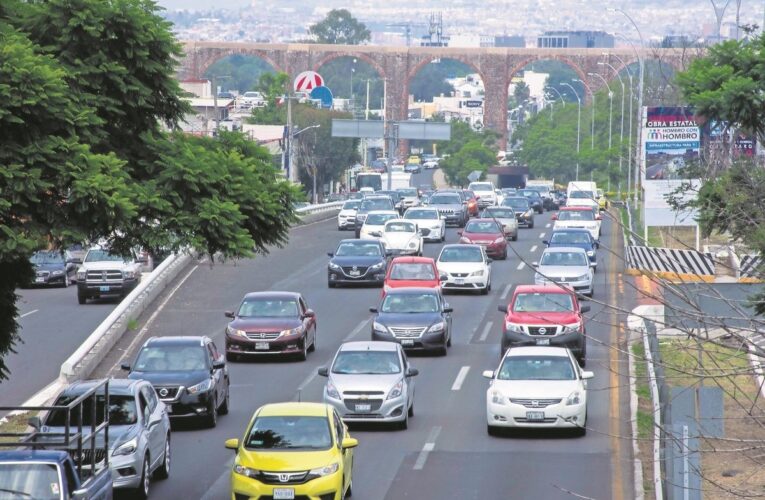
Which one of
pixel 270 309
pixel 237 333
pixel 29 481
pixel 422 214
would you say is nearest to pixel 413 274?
pixel 270 309

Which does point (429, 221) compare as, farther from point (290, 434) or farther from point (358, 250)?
point (290, 434)

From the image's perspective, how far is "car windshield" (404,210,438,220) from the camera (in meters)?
60.4

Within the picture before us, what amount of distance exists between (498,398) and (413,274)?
16.4 m

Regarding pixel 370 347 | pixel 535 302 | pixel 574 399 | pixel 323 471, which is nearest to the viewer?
pixel 323 471

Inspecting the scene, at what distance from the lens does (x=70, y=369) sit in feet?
102

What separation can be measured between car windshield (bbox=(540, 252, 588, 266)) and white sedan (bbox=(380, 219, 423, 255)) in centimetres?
978

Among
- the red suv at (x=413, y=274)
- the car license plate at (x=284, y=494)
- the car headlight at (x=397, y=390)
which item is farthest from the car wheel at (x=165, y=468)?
the red suv at (x=413, y=274)

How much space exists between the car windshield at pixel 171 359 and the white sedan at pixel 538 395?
5.04 meters

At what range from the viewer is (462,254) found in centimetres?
4559

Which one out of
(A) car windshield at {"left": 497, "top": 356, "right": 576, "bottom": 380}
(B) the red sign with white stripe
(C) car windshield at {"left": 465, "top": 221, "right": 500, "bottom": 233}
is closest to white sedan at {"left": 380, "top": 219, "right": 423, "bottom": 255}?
(C) car windshield at {"left": 465, "top": 221, "right": 500, "bottom": 233}

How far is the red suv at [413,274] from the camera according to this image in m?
41.2

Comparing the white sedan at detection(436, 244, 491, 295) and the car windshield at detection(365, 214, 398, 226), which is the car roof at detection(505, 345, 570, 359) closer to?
the white sedan at detection(436, 244, 491, 295)

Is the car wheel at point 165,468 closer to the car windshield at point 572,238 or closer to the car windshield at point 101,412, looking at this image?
the car windshield at point 101,412

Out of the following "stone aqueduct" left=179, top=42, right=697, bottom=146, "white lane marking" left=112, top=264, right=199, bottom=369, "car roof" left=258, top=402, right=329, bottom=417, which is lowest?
"white lane marking" left=112, top=264, right=199, bottom=369
